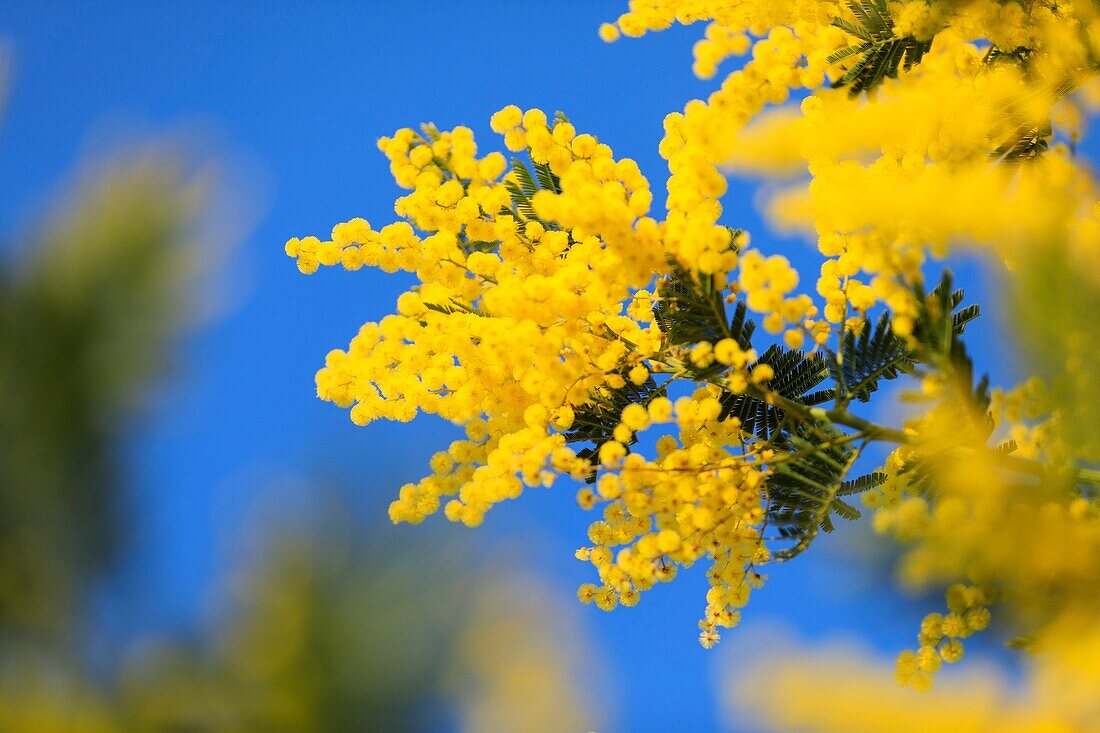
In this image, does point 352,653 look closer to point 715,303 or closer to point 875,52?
point 715,303

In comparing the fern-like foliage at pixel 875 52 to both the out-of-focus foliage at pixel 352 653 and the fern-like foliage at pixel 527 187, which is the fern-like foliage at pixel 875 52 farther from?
the out-of-focus foliage at pixel 352 653

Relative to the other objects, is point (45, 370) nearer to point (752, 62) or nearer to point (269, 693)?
point (269, 693)

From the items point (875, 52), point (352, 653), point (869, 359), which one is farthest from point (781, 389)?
point (352, 653)

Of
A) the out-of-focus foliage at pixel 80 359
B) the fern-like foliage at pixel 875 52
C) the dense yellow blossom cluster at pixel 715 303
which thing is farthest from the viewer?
the fern-like foliage at pixel 875 52

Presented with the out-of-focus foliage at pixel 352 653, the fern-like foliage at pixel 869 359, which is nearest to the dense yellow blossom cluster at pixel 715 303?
the fern-like foliage at pixel 869 359

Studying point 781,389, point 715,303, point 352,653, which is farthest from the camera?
point 781,389
